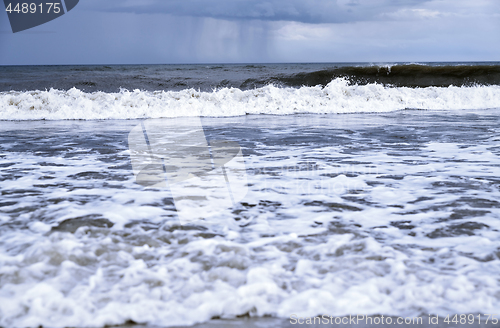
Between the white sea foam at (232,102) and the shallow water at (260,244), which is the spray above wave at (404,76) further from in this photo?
the shallow water at (260,244)

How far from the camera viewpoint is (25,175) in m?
3.64

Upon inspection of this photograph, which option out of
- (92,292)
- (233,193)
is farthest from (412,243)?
(92,292)

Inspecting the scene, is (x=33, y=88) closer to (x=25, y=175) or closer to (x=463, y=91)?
(x=25, y=175)

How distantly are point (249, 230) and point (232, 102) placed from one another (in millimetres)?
8182

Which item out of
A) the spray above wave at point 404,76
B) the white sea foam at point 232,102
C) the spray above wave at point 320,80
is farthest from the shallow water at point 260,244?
the spray above wave at point 404,76

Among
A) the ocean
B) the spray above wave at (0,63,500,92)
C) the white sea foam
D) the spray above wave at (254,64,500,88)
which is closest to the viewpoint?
the ocean

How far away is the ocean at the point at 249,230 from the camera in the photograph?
164cm

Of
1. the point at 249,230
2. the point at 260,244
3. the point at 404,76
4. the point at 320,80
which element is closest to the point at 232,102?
the point at 320,80

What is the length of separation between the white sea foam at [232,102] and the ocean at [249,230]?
142 inches

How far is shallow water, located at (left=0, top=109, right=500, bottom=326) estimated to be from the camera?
1650 mm

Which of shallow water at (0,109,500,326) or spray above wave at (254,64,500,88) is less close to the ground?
spray above wave at (254,64,500,88)

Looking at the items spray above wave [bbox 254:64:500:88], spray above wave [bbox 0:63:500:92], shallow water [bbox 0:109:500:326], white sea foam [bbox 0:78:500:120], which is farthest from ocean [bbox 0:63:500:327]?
spray above wave [bbox 254:64:500:88]

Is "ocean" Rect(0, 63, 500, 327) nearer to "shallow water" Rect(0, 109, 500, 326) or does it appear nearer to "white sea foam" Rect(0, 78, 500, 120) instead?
"shallow water" Rect(0, 109, 500, 326)

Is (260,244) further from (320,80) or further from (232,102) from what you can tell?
(320,80)
